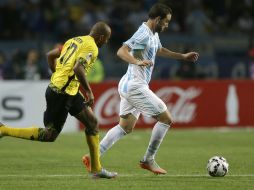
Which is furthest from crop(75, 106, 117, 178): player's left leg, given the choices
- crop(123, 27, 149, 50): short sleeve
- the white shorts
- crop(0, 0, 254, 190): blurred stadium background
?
crop(123, 27, 149, 50): short sleeve

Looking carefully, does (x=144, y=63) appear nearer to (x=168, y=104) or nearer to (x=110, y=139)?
(x=110, y=139)

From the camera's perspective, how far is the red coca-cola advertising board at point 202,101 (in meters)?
20.8

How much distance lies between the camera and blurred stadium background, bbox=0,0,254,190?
13.5m

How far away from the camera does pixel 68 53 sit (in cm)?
1038

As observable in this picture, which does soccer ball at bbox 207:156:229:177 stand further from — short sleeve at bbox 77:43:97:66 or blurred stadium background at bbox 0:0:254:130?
blurred stadium background at bbox 0:0:254:130

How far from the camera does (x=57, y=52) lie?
10.8 m

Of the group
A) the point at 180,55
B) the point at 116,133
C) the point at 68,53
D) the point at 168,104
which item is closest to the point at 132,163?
the point at 116,133

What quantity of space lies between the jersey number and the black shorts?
1.38ft

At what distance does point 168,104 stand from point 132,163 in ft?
26.9

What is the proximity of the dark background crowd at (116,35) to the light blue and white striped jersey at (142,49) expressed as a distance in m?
10.3

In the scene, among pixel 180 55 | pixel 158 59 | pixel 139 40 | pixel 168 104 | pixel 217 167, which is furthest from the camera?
pixel 158 59

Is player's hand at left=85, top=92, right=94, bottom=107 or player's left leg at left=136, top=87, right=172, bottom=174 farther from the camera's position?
player's left leg at left=136, top=87, right=172, bottom=174

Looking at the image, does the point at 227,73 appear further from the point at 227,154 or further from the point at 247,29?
the point at 227,154

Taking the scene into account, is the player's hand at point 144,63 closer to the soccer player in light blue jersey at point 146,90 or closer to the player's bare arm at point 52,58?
the soccer player in light blue jersey at point 146,90
